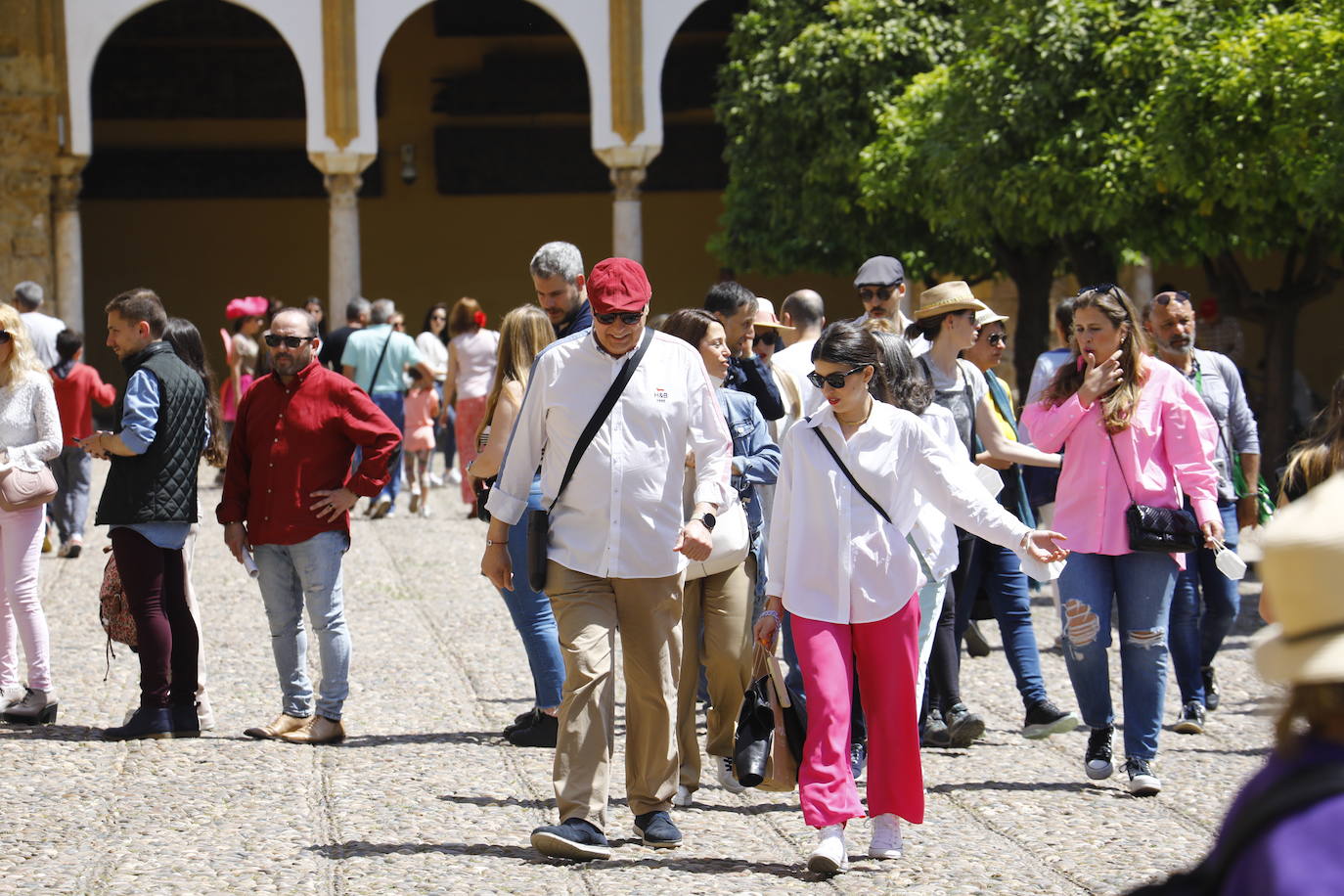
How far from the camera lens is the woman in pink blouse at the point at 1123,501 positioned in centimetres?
567

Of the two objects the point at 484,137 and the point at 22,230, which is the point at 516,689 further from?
the point at 484,137

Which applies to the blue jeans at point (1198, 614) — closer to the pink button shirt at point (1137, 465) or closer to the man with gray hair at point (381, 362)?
the pink button shirt at point (1137, 465)

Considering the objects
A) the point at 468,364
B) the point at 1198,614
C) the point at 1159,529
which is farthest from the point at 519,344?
the point at 468,364

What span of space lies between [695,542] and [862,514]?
1.49 feet

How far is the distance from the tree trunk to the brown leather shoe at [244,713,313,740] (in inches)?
476

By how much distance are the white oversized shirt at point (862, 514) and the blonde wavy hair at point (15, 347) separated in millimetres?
3305

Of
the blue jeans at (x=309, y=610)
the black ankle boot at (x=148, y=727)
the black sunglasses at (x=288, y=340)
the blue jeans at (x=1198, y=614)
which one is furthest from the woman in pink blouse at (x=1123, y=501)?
the black ankle boot at (x=148, y=727)

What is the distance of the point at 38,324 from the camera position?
12250 mm

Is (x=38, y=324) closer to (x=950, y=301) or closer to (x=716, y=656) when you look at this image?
(x=950, y=301)

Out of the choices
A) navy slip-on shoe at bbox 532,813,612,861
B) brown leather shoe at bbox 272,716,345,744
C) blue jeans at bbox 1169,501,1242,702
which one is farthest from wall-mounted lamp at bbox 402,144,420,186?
navy slip-on shoe at bbox 532,813,612,861

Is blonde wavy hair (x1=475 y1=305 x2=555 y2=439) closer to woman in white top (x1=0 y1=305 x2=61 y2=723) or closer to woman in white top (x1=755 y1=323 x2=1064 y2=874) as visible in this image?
woman in white top (x1=755 y1=323 x2=1064 y2=874)

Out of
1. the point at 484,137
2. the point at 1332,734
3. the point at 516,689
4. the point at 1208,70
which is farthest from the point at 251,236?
the point at 1332,734

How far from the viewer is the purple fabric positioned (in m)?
1.68

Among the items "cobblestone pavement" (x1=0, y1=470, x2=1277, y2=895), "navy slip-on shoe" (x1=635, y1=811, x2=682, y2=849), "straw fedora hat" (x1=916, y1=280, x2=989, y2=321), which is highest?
"straw fedora hat" (x1=916, y1=280, x2=989, y2=321)
